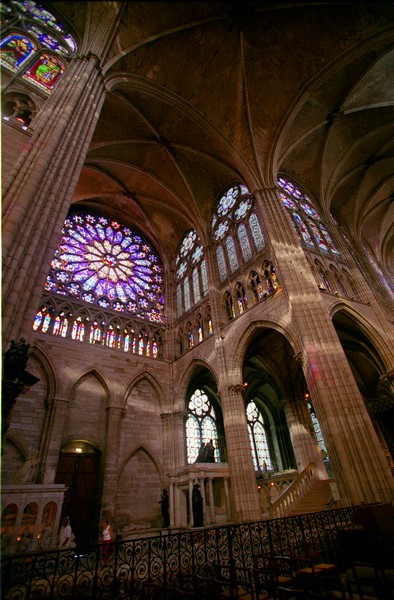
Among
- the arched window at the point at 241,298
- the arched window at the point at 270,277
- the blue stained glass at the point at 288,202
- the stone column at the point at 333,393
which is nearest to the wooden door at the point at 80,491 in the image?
the arched window at the point at 241,298

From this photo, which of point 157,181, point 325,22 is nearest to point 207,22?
point 325,22

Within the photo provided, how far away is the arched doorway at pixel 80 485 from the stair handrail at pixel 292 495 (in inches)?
223

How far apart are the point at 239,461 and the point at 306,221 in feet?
33.6

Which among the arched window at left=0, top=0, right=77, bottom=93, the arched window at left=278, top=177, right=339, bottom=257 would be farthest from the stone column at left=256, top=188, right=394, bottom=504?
the arched window at left=0, top=0, right=77, bottom=93

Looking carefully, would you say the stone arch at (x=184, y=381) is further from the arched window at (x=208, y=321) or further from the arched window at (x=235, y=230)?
the arched window at (x=235, y=230)

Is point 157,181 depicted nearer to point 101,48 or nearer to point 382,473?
point 101,48

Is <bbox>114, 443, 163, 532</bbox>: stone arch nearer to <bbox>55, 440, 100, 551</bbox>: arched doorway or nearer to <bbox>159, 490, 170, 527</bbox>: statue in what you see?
<bbox>159, 490, 170, 527</bbox>: statue

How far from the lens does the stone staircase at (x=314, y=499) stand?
8932 mm

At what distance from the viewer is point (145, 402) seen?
1345 centimetres

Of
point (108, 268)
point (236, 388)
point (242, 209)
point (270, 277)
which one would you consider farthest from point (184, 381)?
point (242, 209)

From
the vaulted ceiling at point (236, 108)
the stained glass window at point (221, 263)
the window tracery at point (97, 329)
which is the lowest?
the window tracery at point (97, 329)

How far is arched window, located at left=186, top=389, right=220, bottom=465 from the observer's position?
14589 mm

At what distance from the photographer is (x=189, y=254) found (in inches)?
699

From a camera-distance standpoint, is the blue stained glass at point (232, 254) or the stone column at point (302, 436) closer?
the stone column at point (302, 436)
